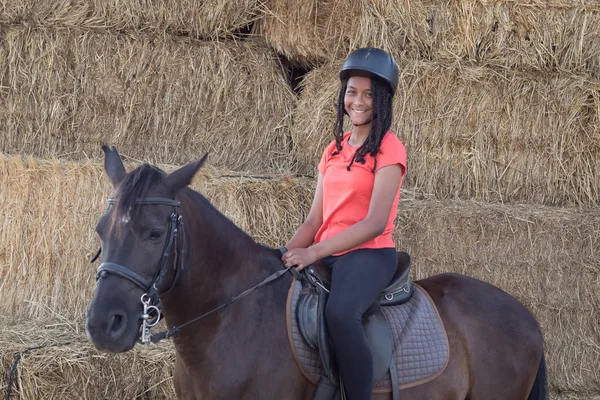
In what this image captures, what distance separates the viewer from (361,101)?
370cm

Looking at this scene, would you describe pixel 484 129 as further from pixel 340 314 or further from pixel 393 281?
pixel 340 314

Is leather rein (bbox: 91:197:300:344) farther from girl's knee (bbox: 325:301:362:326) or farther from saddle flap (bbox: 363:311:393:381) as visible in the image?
saddle flap (bbox: 363:311:393:381)

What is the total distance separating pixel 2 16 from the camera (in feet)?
18.0

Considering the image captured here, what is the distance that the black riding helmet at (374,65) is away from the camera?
362cm

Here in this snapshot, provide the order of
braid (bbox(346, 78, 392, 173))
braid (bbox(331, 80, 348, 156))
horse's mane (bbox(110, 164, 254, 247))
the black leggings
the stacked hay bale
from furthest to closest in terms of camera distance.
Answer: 1. the stacked hay bale
2. braid (bbox(331, 80, 348, 156))
3. braid (bbox(346, 78, 392, 173))
4. the black leggings
5. horse's mane (bbox(110, 164, 254, 247))

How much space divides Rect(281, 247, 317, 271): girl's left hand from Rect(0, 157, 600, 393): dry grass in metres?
1.87

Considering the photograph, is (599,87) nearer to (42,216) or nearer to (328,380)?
(328,380)

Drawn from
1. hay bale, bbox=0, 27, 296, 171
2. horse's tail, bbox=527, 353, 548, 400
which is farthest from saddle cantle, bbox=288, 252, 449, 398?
hay bale, bbox=0, 27, 296, 171

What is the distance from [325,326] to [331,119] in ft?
9.22

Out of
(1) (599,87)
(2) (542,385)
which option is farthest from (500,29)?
(2) (542,385)

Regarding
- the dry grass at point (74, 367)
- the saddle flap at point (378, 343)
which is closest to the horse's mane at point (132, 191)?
the saddle flap at point (378, 343)

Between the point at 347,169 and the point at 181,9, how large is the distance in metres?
Result: 2.88

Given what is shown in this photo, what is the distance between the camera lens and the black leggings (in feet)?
10.5

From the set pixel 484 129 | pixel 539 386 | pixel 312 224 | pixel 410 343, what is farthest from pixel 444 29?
pixel 410 343
